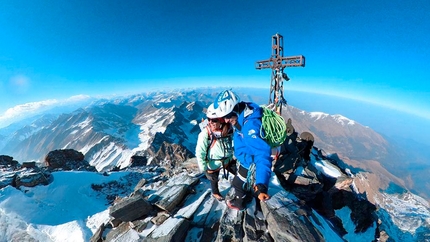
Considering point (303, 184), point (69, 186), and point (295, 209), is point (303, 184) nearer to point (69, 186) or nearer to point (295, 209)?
point (295, 209)

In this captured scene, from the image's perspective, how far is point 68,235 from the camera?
30.0 feet

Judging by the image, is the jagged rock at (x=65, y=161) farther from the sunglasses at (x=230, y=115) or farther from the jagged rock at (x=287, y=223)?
the sunglasses at (x=230, y=115)

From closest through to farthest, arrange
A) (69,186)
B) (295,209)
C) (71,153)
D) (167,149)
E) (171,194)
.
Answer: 1. (295,209)
2. (171,194)
3. (69,186)
4. (71,153)
5. (167,149)

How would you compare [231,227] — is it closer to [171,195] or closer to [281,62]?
[171,195]

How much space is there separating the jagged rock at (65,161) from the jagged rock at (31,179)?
10902 millimetres

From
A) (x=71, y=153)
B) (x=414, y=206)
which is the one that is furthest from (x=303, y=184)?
(x=414, y=206)

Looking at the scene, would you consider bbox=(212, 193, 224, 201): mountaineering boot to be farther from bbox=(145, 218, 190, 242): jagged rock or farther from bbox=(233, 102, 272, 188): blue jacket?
bbox=(233, 102, 272, 188): blue jacket

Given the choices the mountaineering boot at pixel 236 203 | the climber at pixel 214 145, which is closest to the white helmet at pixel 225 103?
the climber at pixel 214 145

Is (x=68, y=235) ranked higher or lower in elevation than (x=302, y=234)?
lower

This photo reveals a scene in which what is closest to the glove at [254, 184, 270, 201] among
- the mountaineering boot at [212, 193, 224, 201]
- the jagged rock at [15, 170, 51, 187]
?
the mountaineering boot at [212, 193, 224, 201]

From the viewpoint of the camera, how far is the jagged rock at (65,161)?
1007 inches

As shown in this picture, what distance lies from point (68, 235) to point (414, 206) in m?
118

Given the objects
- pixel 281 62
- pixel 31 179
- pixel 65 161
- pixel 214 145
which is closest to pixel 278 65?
pixel 281 62

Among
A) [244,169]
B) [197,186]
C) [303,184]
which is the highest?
[244,169]
